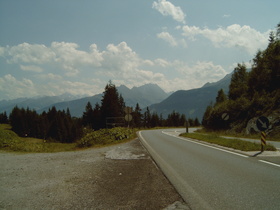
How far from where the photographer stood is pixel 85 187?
5.43 metres

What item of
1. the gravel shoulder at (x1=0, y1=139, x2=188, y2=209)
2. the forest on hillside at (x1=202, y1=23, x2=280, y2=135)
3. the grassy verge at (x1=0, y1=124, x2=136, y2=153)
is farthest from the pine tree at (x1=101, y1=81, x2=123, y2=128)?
the gravel shoulder at (x1=0, y1=139, x2=188, y2=209)

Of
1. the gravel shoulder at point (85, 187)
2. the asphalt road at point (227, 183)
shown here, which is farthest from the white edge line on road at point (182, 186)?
the gravel shoulder at point (85, 187)

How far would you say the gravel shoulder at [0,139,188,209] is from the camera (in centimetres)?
432

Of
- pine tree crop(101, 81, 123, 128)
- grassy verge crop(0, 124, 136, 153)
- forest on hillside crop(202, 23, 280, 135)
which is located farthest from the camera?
pine tree crop(101, 81, 123, 128)

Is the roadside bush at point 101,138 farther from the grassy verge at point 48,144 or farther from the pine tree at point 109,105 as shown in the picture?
the pine tree at point 109,105

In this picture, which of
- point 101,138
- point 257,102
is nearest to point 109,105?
point 257,102

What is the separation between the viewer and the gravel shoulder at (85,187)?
14.2 feet

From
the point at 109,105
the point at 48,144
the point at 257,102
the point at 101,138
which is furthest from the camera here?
the point at 109,105

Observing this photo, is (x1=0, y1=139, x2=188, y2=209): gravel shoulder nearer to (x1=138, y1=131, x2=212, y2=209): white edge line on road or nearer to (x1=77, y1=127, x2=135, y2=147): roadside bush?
(x1=138, y1=131, x2=212, y2=209): white edge line on road

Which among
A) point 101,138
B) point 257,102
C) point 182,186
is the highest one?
point 257,102

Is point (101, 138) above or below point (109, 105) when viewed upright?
below

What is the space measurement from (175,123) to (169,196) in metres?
119

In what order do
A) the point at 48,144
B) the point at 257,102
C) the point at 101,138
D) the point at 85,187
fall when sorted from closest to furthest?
the point at 85,187, the point at 101,138, the point at 48,144, the point at 257,102

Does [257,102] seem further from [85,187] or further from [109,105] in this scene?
[109,105]
